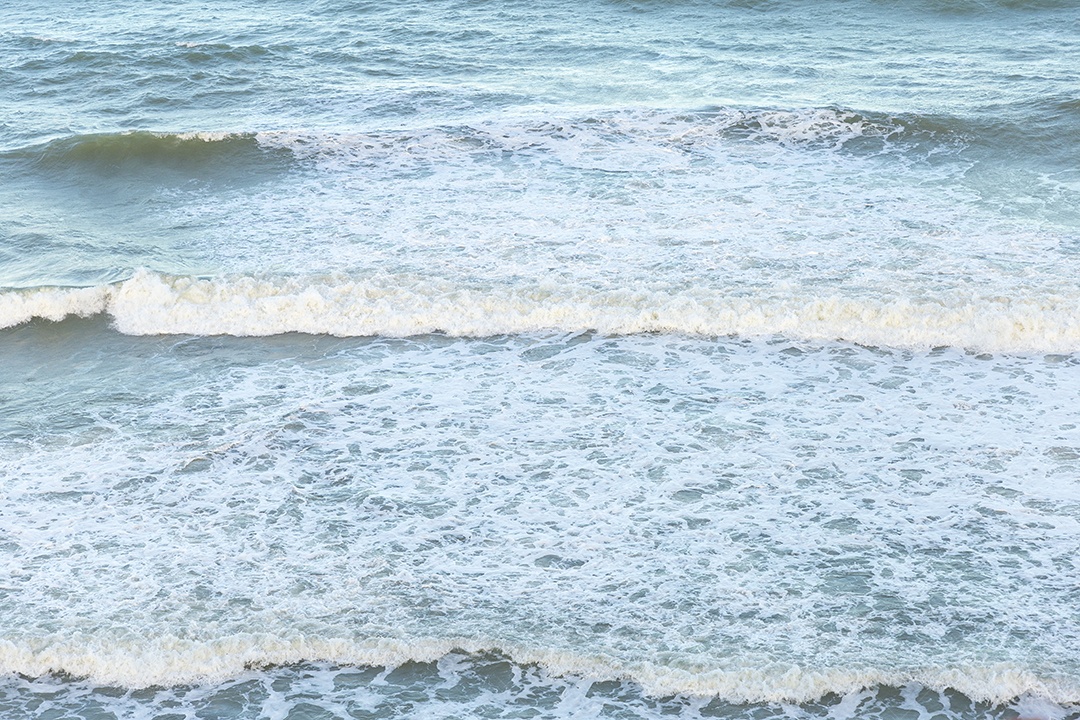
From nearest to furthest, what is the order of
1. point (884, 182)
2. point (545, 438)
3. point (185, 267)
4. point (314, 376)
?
point (545, 438) < point (314, 376) < point (185, 267) < point (884, 182)

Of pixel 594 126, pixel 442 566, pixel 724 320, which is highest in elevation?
pixel 594 126

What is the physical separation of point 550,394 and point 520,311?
1489 mm

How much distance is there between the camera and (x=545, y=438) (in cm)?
858

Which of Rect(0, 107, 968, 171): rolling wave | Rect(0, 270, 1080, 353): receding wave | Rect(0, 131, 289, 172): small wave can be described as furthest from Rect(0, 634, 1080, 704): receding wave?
Rect(0, 131, 289, 172): small wave

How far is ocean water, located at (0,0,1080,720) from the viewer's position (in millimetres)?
6492

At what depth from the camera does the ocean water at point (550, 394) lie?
21.3 feet

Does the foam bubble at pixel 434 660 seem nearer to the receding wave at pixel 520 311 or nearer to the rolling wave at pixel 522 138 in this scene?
the receding wave at pixel 520 311

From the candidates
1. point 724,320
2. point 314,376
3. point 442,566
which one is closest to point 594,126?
point 724,320

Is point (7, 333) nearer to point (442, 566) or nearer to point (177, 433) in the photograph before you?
point (177, 433)

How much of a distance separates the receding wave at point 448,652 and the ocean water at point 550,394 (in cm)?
2

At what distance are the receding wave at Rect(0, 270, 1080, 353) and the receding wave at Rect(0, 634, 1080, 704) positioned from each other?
411 centimetres

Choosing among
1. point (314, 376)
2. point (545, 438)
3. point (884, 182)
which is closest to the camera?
point (545, 438)

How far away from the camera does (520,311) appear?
34.3ft

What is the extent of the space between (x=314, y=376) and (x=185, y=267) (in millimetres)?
2938
